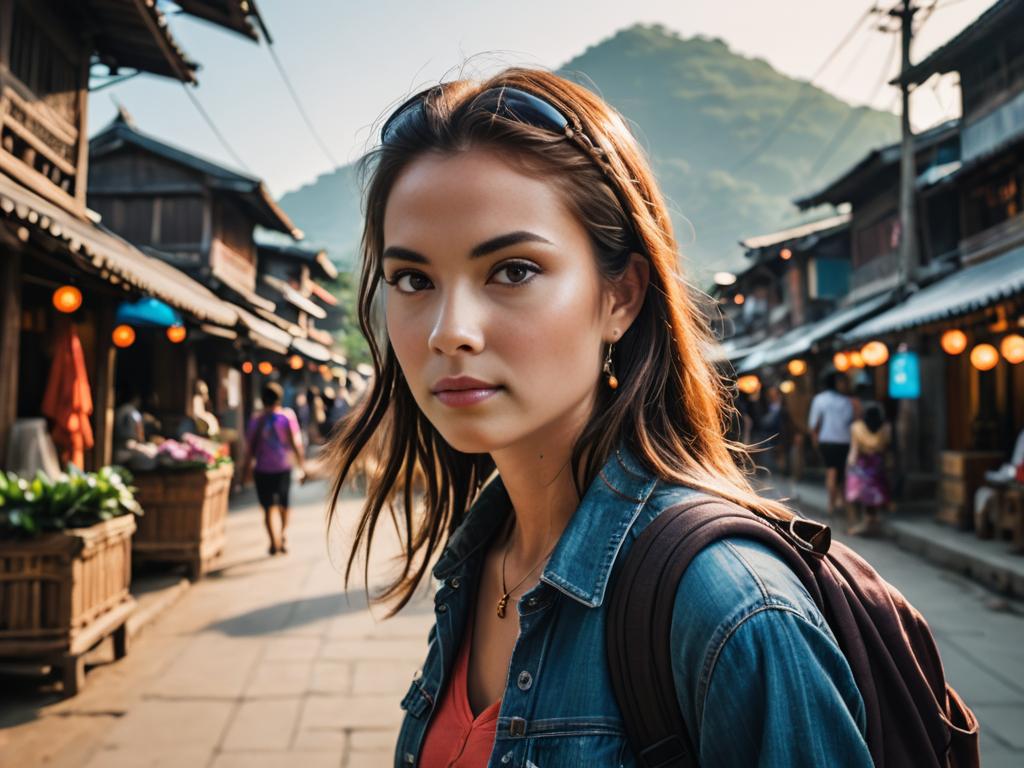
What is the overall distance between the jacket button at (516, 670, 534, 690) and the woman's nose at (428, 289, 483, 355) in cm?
51

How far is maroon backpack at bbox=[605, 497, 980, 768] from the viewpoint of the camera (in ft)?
3.05

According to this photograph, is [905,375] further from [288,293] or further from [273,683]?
[288,293]

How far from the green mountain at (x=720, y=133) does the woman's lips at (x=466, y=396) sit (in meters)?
79.9

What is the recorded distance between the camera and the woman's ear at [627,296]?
1332mm

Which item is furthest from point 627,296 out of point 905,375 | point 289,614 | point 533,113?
point 905,375

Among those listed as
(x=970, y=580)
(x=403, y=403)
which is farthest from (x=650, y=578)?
(x=970, y=580)

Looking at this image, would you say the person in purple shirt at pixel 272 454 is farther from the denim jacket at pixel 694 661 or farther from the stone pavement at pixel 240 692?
the denim jacket at pixel 694 661

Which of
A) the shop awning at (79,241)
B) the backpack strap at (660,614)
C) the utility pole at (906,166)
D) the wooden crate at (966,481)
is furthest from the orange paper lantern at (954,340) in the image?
the backpack strap at (660,614)

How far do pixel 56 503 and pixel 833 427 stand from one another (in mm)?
9113

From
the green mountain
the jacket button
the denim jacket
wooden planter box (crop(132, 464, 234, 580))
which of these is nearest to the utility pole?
wooden planter box (crop(132, 464, 234, 580))

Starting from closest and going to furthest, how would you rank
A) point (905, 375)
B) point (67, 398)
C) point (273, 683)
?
point (273, 683)
point (67, 398)
point (905, 375)

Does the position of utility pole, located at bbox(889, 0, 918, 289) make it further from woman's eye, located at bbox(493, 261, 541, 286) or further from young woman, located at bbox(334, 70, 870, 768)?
woman's eye, located at bbox(493, 261, 541, 286)

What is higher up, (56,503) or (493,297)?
(493,297)

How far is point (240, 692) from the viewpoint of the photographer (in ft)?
14.2
